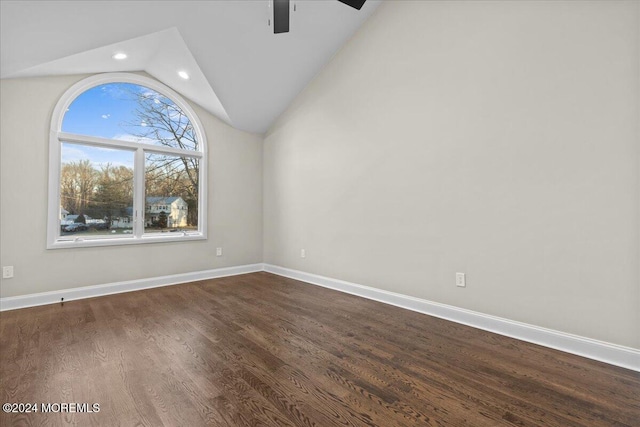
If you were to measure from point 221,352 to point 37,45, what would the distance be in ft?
10.5

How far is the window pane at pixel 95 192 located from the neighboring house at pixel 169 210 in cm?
23

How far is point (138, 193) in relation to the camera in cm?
418

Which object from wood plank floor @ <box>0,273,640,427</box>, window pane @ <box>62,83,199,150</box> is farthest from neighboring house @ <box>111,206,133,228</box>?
wood plank floor @ <box>0,273,640,427</box>

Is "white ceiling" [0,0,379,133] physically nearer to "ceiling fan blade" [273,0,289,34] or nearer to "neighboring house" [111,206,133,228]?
"ceiling fan blade" [273,0,289,34]

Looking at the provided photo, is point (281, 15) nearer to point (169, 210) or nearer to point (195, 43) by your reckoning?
point (195, 43)

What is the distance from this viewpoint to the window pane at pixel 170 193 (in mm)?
4324

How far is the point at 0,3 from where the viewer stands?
217cm

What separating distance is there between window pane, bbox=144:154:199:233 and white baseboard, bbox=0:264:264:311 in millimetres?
713

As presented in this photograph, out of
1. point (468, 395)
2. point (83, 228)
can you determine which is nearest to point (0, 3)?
point (83, 228)

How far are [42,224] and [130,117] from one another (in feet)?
5.55

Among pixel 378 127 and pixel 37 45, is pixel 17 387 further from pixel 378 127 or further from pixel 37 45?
pixel 378 127

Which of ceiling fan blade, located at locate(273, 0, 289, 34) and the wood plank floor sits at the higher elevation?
ceiling fan blade, located at locate(273, 0, 289, 34)

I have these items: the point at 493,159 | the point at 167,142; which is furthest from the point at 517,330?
the point at 167,142

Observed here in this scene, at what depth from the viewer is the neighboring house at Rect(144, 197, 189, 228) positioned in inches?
170
